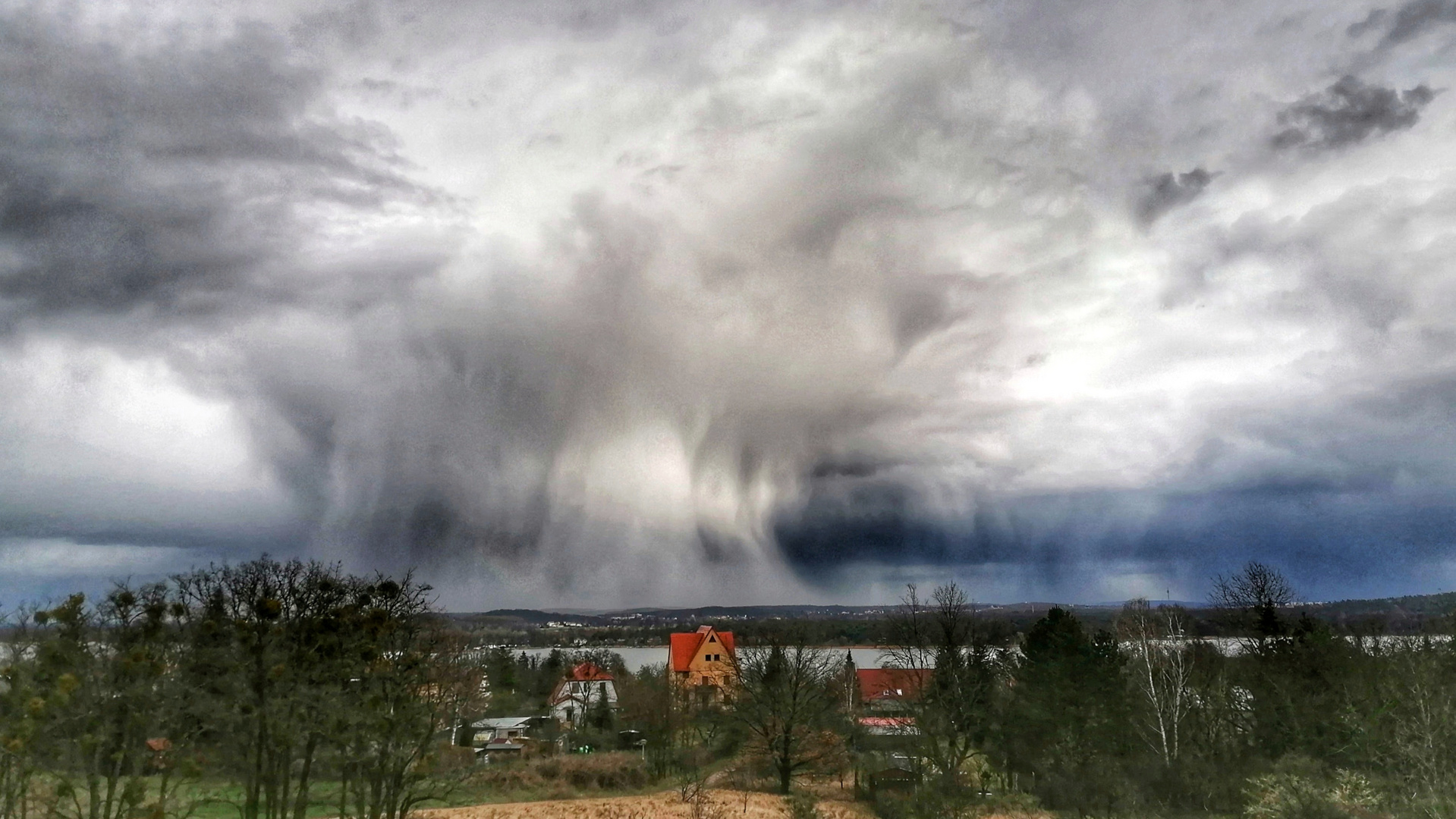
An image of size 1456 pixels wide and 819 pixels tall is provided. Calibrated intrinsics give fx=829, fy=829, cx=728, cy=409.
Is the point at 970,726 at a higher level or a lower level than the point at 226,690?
lower

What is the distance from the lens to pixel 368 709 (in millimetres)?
25062

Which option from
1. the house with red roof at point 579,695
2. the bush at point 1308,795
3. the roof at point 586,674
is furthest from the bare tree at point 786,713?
the roof at point 586,674

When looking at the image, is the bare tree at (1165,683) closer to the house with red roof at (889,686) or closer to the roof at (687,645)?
the house with red roof at (889,686)

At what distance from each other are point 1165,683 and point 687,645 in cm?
7182

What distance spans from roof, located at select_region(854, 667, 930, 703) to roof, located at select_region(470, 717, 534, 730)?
32797mm

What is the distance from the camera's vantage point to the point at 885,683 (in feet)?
259

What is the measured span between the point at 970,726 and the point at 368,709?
3752cm

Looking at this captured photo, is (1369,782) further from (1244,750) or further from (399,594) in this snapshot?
(399,594)

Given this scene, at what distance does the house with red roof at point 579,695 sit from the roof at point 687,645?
13.0 metres

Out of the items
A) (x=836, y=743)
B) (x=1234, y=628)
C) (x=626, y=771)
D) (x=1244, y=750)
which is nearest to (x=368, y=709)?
(x=626, y=771)

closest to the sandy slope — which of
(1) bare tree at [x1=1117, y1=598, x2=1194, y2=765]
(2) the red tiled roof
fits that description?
(2) the red tiled roof

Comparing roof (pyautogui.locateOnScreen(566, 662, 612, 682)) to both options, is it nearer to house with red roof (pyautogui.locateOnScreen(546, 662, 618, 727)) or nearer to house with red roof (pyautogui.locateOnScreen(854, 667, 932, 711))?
house with red roof (pyautogui.locateOnScreen(546, 662, 618, 727))

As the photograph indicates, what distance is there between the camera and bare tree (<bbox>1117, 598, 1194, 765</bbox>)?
149ft

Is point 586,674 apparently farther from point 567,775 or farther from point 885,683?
point 567,775
